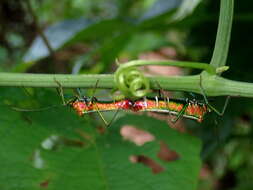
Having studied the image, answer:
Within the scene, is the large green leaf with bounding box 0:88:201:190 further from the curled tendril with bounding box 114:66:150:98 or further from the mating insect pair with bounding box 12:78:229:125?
the curled tendril with bounding box 114:66:150:98

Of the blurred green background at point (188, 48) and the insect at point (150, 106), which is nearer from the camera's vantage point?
the insect at point (150, 106)

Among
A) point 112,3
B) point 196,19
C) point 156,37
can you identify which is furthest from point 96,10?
point 196,19

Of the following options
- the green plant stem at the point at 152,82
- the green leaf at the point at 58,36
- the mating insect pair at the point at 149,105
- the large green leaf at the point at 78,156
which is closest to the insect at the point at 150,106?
the mating insect pair at the point at 149,105

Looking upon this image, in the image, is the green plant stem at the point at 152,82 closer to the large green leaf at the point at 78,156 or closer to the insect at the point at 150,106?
the insect at the point at 150,106

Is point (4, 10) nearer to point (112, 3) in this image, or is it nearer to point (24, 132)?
point (112, 3)

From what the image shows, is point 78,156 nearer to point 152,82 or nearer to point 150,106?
point 150,106

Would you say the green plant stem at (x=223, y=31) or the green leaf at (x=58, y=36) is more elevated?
the green leaf at (x=58, y=36)

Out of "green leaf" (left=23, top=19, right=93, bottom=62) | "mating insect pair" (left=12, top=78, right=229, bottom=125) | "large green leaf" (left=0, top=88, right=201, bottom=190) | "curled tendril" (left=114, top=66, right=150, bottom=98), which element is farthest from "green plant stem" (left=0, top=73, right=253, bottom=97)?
"green leaf" (left=23, top=19, right=93, bottom=62)

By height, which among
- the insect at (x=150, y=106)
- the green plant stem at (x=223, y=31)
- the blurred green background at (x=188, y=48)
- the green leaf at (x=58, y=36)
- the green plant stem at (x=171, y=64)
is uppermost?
the green leaf at (x=58, y=36)
